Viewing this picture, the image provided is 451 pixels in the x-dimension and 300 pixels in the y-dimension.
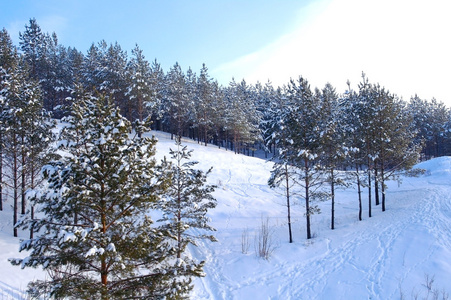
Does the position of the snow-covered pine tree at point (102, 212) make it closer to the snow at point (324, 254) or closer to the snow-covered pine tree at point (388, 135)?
the snow at point (324, 254)

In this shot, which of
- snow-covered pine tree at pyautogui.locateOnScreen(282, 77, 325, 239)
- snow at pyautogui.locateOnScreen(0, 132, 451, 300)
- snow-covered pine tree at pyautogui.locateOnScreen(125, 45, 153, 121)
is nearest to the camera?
snow at pyautogui.locateOnScreen(0, 132, 451, 300)

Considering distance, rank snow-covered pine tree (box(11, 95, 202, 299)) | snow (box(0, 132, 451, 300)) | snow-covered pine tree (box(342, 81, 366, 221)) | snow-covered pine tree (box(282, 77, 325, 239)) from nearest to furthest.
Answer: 1. snow-covered pine tree (box(11, 95, 202, 299))
2. snow (box(0, 132, 451, 300))
3. snow-covered pine tree (box(282, 77, 325, 239))
4. snow-covered pine tree (box(342, 81, 366, 221))

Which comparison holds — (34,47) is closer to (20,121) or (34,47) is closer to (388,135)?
(20,121)

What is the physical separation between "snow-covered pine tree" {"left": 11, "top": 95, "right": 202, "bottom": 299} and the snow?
116 cm

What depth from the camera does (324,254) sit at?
15086 mm

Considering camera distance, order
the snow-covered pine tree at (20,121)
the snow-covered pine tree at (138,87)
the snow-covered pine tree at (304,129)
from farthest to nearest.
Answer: the snow-covered pine tree at (138,87) < the snow-covered pine tree at (304,129) < the snow-covered pine tree at (20,121)

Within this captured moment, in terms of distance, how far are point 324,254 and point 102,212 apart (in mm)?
12869

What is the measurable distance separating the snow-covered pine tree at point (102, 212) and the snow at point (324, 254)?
1.16 meters

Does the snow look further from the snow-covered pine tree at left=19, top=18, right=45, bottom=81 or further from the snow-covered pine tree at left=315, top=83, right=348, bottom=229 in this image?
the snow-covered pine tree at left=19, top=18, right=45, bottom=81

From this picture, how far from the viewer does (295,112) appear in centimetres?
1753

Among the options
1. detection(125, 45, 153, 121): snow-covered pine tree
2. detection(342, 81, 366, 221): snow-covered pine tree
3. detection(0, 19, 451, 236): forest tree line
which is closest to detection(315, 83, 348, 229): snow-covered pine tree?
detection(0, 19, 451, 236): forest tree line

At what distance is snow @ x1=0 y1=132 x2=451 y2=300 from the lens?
11258 millimetres

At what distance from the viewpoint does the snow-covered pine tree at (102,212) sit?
622 centimetres

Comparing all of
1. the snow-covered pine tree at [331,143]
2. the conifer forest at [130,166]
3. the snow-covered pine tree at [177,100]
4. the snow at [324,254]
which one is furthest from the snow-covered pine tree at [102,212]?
the snow-covered pine tree at [177,100]
